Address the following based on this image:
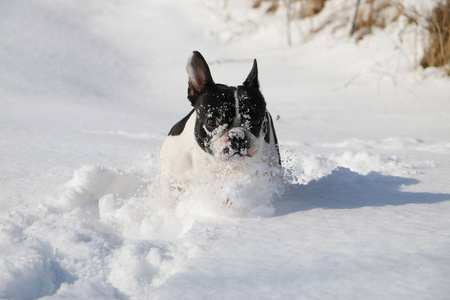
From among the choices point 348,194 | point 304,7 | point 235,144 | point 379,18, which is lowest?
point 348,194

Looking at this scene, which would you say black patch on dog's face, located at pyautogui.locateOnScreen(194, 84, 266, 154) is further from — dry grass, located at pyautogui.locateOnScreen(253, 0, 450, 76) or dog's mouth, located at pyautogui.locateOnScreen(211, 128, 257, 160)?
dry grass, located at pyautogui.locateOnScreen(253, 0, 450, 76)

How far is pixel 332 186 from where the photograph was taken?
247cm

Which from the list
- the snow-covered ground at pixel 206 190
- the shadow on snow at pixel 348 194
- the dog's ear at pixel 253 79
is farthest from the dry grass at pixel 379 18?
the dog's ear at pixel 253 79

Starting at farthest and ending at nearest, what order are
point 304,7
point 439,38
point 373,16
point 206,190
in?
point 304,7
point 373,16
point 439,38
point 206,190

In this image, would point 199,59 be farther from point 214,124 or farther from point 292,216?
point 292,216

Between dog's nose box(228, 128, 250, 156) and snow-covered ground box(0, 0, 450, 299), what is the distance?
26cm

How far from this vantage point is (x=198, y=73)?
8.10 ft

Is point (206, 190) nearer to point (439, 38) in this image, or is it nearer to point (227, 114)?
point (227, 114)

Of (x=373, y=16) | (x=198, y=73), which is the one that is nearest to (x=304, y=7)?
(x=373, y=16)

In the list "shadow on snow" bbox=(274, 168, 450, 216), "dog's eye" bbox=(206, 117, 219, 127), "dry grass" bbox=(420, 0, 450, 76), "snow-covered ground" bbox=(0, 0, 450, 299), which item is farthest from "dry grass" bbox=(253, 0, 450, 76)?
"dog's eye" bbox=(206, 117, 219, 127)

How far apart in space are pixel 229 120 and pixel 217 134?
88mm

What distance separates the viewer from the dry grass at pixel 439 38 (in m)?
5.73

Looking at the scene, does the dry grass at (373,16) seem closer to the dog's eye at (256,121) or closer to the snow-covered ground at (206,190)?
the snow-covered ground at (206,190)

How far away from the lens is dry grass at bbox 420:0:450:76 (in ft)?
18.8
